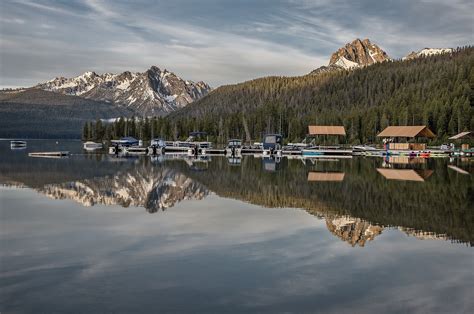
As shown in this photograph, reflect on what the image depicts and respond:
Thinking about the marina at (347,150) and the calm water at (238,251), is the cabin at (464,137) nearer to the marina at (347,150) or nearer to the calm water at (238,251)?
the marina at (347,150)

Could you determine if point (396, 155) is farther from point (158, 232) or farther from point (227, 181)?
point (158, 232)

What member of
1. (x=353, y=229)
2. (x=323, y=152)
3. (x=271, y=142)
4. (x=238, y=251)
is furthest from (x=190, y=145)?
(x=238, y=251)

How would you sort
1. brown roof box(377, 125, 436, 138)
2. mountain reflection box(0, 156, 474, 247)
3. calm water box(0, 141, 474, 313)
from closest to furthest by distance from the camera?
1. calm water box(0, 141, 474, 313)
2. mountain reflection box(0, 156, 474, 247)
3. brown roof box(377, 125, 436, 138)

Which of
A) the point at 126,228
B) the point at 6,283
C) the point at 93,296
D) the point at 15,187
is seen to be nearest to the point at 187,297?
the point at 93,296

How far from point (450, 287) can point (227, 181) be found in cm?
3043

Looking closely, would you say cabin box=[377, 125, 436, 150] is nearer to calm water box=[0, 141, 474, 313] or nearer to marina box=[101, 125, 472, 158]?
marina box=[101, 125, 472, 158]

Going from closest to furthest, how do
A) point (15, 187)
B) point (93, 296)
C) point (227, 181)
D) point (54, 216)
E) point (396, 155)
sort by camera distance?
point (93, 296) < point (54, 216) < point (15, 187) < point (227, 181) < point (396, 155)

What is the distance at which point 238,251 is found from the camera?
1734 centimetres

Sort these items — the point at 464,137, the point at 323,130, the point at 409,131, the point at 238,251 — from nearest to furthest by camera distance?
1. the point at 238,251
2. the point at 409,131
3. the point at 464,137
4. the point at 323,130

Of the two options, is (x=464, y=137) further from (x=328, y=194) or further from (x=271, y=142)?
(x=328, y=194)

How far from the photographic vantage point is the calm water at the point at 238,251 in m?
12.3

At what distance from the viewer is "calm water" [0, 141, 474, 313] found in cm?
1233

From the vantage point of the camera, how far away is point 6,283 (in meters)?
13.4

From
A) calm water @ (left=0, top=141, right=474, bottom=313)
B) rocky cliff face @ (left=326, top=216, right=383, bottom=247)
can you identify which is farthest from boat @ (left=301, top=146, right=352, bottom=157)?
rocky cliff face @ (left=326, top=216, right=383, bottom=247)
